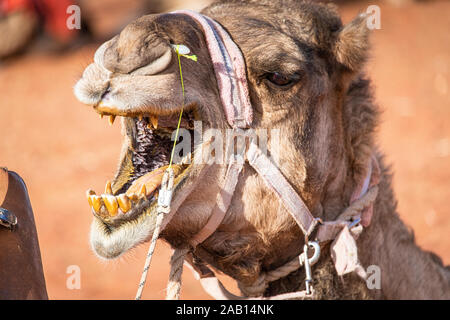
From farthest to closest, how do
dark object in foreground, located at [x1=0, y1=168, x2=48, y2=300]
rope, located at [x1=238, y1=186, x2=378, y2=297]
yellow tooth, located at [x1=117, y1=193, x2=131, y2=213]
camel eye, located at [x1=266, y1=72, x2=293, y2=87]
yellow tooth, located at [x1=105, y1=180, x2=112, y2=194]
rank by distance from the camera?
rope, located at [x1=238, y1=186, x2=378, y2=297], camel eye, located at [x1=266, y1=72, x2=293, y2=87], yellow tooth, located at [x1=105, y1=180, x2=112, y2=194], yellow tooth, located at [x1=117, y1=193, x2=131, y2=213], dark object in foreground, located at [x1=0, y1=168, x2=48, y2=300]

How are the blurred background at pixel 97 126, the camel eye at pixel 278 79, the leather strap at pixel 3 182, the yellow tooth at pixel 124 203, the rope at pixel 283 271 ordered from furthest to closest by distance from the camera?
the blurred background at pixel 97 126 < the rope at pixel 283 271 < the camel eye at pixel 278 79 < the yellow tooth at pixel 124 203 < the leather strap at pixel 3 182

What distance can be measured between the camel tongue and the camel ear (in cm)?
109

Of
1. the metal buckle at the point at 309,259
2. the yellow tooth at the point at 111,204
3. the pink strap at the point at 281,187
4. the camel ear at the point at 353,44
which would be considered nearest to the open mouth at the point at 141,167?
the yellow tooth at the point at 111,204

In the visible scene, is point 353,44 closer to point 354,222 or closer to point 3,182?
point 354,222

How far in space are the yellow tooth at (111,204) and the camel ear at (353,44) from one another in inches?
55.2

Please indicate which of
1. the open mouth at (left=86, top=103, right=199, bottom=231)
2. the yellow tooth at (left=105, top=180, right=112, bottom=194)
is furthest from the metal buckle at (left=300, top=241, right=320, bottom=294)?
the yellow tooth at (left=105, top=180, right=112, bottom=194)

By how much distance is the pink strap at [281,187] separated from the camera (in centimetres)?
287

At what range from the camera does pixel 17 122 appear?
466 inches

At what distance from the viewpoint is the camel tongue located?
8.43ft

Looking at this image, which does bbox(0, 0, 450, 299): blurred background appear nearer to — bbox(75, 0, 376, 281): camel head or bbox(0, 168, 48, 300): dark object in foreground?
bbox(75, 0, 376, 281): camel head

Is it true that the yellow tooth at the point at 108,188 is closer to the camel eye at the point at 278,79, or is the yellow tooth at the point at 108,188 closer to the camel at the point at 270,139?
the camel at the point at 270,139
